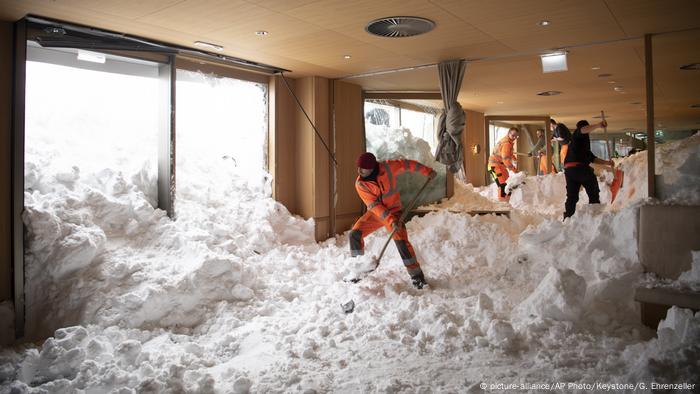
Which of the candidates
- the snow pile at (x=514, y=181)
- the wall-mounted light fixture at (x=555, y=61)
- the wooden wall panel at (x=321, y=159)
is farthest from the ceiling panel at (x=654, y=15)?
the snow pile at (x=514, y=181)

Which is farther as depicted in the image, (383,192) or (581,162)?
(581,162)

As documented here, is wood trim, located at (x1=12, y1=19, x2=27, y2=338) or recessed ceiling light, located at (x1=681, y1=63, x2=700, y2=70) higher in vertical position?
recessed ceiling light, located at (x1=681, y1=63, x2=700, y2=70)

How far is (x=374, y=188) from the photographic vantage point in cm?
484

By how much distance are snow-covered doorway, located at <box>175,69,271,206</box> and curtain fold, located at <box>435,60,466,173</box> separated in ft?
8.08

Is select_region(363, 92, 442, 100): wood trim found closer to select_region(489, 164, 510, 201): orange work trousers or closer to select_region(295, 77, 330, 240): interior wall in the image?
select_region(295, 77, 330, 240): interior wall

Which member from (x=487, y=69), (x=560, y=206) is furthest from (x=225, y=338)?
(x=560, y=206)

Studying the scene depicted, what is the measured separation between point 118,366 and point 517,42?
4.65 m

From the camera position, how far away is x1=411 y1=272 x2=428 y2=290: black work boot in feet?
15.3

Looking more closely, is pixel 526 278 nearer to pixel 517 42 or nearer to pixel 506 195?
pixel 517 42

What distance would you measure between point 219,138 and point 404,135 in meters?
3.34

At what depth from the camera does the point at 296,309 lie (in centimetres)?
415

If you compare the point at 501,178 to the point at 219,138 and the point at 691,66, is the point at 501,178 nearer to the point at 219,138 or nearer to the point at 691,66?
the point at 691,66

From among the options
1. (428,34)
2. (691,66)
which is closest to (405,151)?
(428,34)

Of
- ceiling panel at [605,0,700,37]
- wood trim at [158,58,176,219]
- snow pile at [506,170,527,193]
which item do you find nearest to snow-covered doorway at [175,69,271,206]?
wood trim at [158,58,176,219]
